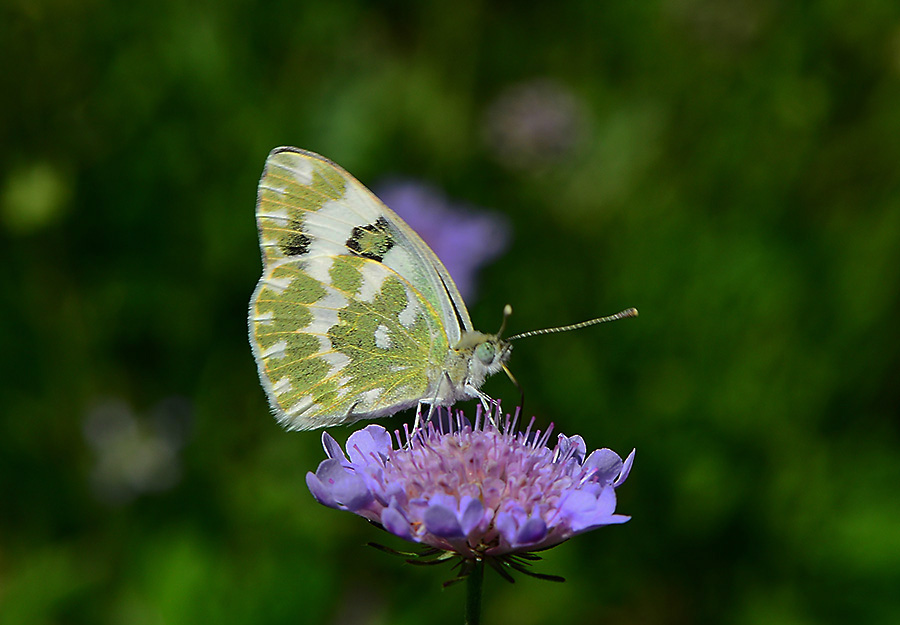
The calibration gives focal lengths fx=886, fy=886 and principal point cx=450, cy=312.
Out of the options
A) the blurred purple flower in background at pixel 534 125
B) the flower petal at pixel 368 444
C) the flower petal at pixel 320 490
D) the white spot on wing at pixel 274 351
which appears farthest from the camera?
the blurred purple flower in background at pixel 534 125

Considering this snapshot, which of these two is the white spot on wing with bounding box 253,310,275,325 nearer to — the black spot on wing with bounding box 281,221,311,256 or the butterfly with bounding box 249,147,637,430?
the butterfly with bounding box 249,147,637,430

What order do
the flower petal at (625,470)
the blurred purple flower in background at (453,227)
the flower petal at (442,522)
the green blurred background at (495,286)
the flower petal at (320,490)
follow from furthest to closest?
1. the blurred purple flower in background at (453,227)
2. the green blurred background at (495,286)
3. the flower petal at (625,470)
4. the flower petal at (320,490)
5. the flower petal at (442,522)

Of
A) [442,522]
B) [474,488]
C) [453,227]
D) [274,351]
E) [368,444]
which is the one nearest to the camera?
[442,522]

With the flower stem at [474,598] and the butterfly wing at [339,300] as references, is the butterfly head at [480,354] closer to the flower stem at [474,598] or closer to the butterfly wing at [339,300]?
the butterfly wing at [339,300]

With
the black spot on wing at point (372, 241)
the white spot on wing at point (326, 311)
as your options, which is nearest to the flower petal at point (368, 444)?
the white spot on wing at point (326, 311)

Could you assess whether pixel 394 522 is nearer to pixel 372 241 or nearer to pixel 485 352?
pixel 485 352

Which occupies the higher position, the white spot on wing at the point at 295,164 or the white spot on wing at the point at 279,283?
the white spot on wing at the point at 295,164

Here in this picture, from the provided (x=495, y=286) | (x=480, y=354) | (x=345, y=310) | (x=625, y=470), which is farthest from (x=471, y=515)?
(x=495, y=286)
